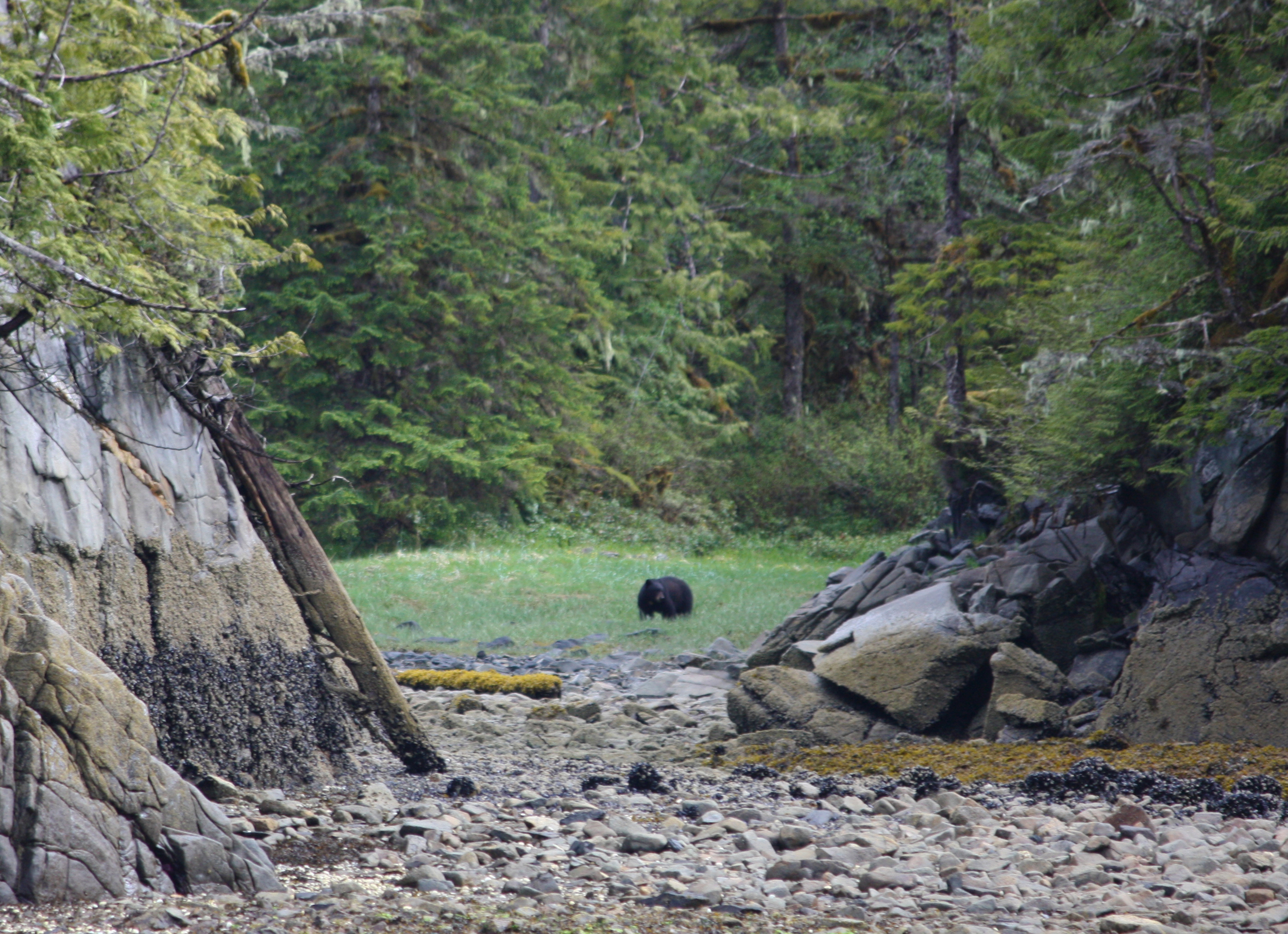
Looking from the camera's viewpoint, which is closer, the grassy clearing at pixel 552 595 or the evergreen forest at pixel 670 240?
the evergreen forest at pixel 670 240

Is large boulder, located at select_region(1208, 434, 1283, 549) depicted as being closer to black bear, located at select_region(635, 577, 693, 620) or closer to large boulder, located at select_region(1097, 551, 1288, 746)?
large boulder, located at select_region(1097, 551, 1288, 746)

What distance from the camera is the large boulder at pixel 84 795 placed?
3689 millimetres

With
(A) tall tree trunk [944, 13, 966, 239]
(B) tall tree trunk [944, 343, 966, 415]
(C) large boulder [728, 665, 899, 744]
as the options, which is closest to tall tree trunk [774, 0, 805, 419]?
(A) tall tree trunk [944, 13, 966, 239]

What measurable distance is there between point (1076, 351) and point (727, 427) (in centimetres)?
1924

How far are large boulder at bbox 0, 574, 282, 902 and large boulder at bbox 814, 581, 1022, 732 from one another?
5.25m

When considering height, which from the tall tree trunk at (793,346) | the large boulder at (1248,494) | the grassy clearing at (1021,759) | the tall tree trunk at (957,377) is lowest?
the grassy clearing at (1021,759)

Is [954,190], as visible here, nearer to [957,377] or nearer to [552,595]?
[957,377]

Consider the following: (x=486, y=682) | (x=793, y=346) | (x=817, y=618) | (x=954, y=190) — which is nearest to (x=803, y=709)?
(x=817, y=618)

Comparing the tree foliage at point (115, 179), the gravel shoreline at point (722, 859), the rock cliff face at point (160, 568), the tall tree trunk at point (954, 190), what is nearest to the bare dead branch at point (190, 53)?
the tree foliage at point (115, 179)

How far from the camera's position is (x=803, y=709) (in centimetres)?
838

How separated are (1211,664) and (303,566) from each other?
20.1ft

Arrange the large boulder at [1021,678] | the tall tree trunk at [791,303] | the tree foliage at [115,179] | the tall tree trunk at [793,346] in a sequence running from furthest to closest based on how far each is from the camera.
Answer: the tall tree trunk at [793,346] < the tall tree trunk at [791,303] < the large boulder at [1021,678] < the tree foliage at [115,179]

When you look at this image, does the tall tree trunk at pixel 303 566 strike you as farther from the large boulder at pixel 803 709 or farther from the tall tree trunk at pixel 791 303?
the tall tree trunk at pixel 791 303

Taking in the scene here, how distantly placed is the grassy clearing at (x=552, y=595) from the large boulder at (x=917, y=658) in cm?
436
